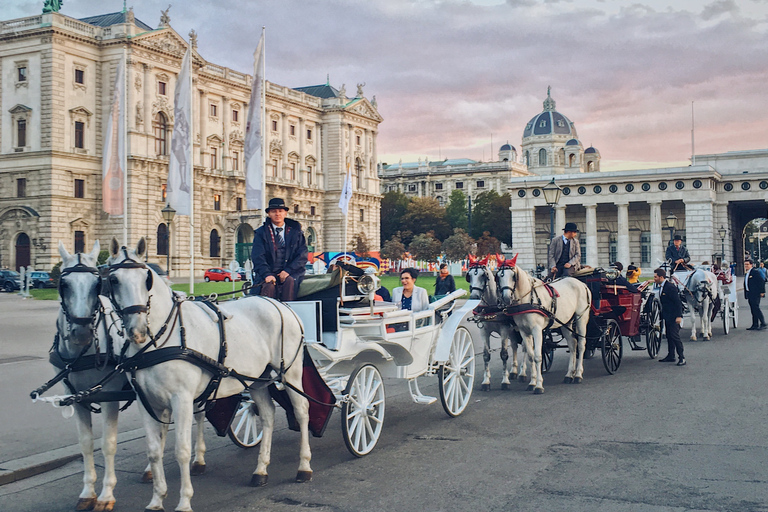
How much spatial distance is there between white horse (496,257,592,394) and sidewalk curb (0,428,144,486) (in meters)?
5.83

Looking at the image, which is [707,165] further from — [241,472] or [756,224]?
[756,224]

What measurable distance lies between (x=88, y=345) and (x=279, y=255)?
2.50 metres

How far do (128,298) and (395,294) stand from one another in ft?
18.0

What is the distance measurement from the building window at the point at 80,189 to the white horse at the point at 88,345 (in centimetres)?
5406

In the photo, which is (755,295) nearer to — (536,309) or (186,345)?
(536,309)

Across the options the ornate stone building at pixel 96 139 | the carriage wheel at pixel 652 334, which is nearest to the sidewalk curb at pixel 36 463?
the carriage wheel at pixel 652 334

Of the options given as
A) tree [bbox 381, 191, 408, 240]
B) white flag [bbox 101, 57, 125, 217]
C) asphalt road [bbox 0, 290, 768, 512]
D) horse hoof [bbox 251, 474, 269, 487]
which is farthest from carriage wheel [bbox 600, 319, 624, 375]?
tree [bbox 381, 191, 408, 240]

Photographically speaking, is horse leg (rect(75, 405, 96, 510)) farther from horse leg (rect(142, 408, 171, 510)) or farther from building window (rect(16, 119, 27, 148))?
building window (rect(16, 119, 27, 148))

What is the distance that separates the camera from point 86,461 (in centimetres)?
590

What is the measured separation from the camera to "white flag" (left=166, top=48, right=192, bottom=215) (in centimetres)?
2455

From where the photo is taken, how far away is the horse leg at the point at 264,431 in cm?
645

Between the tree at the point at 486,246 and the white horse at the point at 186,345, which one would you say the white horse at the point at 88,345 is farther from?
the tree at the point at 486,246

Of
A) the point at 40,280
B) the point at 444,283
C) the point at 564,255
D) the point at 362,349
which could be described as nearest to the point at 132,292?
the point at 362,349

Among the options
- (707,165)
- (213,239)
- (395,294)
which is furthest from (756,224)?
(395,294)
